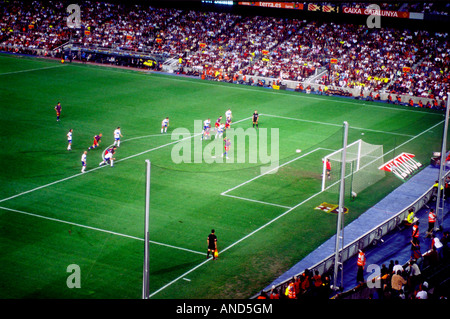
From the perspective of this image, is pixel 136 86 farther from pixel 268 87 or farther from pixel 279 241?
pixel 279 241

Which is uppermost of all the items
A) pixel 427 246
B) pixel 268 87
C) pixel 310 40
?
pixel 310 40

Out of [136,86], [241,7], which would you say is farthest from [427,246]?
[241,7]

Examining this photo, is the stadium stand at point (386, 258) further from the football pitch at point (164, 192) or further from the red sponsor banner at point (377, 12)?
the red sponsor banner at point (377, 12)

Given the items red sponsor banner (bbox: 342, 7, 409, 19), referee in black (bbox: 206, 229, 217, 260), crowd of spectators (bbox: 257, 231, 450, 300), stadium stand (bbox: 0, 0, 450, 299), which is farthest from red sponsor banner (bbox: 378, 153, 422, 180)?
red sponsor banner (bbox: 342, 7, 409, 19)

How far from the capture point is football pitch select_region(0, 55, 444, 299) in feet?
74.0

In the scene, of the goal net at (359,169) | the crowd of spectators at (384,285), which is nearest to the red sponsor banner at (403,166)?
the goal net at (359,169)

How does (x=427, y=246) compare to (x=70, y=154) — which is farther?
(x=70, y=154)

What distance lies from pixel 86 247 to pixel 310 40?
4614 centimetres

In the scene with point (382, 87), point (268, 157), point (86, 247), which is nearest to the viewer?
point (86, 247)

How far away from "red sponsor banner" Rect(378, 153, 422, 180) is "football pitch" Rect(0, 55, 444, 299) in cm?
54

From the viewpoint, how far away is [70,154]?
36.2 meters

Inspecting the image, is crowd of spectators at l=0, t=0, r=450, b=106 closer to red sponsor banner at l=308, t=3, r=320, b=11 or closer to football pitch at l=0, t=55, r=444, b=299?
red sponsor banner at l=308, t=3, r=320, b=11

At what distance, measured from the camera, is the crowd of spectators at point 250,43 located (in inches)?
2253

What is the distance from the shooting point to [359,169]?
29344mm
